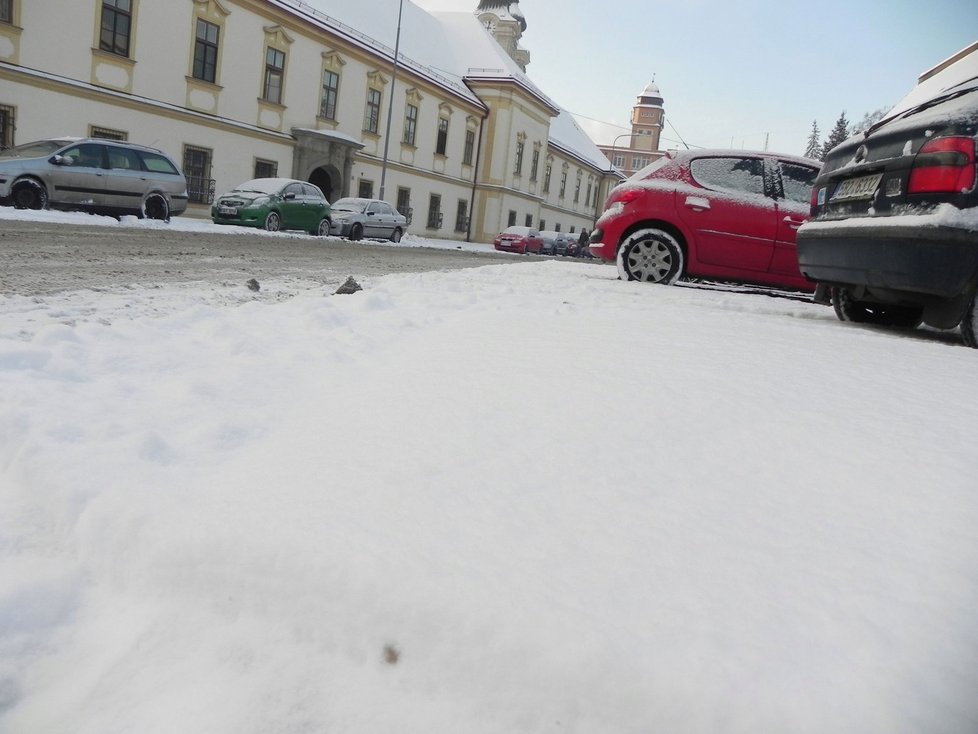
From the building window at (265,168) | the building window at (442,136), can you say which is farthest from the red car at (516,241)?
the building window at (265,168)

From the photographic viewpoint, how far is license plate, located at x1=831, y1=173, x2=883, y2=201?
4293 millimetres

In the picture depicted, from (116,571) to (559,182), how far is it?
5110cm

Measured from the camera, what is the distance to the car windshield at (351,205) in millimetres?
21406

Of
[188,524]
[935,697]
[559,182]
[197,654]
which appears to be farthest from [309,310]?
[559,182]

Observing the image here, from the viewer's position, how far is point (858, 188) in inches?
176

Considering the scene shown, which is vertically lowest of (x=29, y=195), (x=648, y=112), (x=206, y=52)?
(x=29, y=195)

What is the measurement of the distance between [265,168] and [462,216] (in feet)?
49.7

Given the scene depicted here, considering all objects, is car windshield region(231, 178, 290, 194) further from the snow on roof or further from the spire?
the spire

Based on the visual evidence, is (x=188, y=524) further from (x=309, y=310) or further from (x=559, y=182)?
(x=559, y=182)

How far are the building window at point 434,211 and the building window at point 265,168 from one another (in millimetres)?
11329

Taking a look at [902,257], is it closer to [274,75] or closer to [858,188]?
[858,188]

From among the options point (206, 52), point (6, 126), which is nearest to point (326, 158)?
point (206, 52)

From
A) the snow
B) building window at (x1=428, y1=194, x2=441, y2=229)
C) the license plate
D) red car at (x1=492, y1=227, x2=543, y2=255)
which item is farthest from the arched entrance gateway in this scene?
the snow

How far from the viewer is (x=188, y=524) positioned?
5.41 feet
